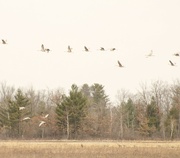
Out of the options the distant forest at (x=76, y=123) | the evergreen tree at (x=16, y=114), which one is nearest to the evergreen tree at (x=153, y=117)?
the distant forest at (x=76, y=123)

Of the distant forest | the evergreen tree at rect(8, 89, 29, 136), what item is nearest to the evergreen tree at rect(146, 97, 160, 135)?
the distant forest

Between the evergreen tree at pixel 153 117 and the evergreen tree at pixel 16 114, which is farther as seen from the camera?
the evergreen tree at pixel 16 114

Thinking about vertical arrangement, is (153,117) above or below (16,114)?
below

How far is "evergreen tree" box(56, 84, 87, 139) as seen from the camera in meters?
66.6

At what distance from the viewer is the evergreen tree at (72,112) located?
219ft

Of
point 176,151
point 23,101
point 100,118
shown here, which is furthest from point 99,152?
point 100,118

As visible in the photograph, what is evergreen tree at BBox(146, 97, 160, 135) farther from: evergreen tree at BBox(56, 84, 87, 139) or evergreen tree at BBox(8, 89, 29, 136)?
evergreen tree at BBox(8, 89, 29, 136)

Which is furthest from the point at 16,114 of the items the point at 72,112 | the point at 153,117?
the point at 153,117

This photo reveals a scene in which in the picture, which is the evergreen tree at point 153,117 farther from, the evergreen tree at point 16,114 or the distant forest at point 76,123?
the evergreen tree at point 16,114

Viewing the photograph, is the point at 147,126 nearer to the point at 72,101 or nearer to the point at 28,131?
the point at 72,101

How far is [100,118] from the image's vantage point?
7756 cm

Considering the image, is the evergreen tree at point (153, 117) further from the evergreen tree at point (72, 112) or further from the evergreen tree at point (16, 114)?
the evergreen tree at point (16, 114)

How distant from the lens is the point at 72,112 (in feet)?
219

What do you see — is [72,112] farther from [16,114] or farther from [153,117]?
[153,117]
